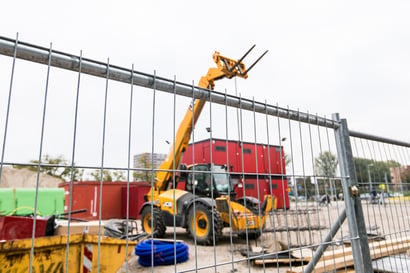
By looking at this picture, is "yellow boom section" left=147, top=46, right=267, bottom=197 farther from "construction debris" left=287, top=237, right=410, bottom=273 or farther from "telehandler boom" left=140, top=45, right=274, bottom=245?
"construction debris" left=287, top=237, right=410, bottom=273

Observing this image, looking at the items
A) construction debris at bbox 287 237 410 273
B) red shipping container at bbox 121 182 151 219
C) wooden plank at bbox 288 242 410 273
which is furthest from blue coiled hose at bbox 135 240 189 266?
red shipping container at bbox 121 182 151 219

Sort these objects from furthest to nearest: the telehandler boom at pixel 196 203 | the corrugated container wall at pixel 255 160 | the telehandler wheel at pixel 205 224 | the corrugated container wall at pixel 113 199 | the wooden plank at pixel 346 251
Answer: the corrugated container wall at pixel 113 199 → the telehandler boom at pixel 196 203 → the telehandler wheel at pixel 205 224 → the wooden plank at pixel 346 251 → the corrugated container wall at pixel 255 160

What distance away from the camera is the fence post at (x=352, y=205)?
213 centimetres

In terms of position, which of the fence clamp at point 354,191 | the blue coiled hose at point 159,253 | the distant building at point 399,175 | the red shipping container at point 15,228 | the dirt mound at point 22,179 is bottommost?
the blue coiled hose at point 159,253

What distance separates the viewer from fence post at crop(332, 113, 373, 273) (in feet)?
7.00

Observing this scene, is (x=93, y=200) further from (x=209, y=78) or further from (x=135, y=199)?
(x=209, y=78)

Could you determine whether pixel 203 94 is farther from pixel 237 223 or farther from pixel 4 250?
pixel 237 223

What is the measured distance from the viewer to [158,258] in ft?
15.2

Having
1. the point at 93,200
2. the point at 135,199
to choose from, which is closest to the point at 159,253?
the point at 93,200

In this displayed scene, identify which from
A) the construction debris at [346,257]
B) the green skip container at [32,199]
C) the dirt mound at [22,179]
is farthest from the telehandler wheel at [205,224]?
the green skip container at [32,199]

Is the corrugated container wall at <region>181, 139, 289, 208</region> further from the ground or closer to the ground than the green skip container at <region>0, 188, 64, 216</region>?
further from the ground

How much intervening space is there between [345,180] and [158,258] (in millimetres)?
3537

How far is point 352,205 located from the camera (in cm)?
221

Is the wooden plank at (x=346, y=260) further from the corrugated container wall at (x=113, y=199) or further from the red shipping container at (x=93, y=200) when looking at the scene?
the corrugated container wall at (x=113, y=199)
